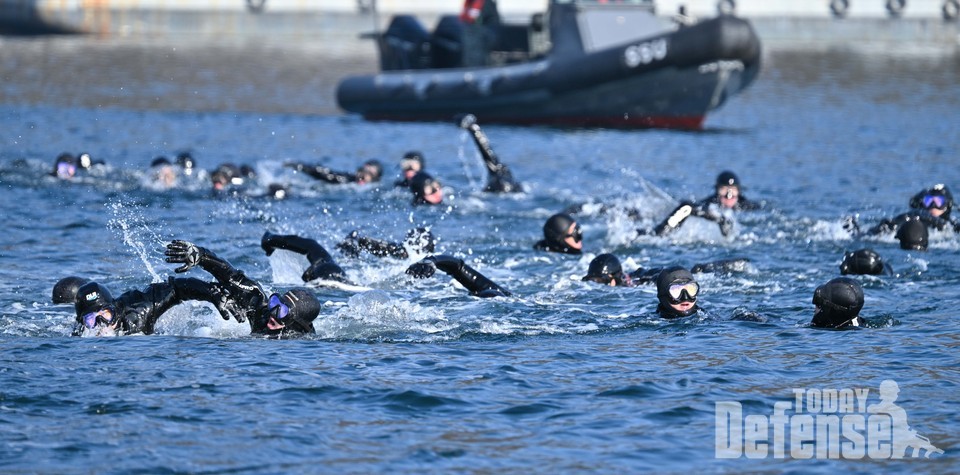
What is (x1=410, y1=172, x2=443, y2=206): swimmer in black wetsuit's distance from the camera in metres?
19.6

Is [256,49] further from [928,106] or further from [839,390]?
[839,390]

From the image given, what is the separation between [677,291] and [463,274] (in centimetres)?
223

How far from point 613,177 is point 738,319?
11.3 m

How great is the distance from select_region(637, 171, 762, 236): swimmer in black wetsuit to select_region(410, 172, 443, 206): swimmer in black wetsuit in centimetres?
308

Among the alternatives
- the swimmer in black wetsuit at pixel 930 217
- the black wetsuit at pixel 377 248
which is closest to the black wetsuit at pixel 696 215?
the swimmer in black wetsuit at pixel 930 217

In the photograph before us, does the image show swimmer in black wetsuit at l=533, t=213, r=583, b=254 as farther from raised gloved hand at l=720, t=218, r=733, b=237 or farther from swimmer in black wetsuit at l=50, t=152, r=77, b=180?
swimmer in black wetsuit at l=50, t=152, r=77, b=180

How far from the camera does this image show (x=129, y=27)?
4959cm

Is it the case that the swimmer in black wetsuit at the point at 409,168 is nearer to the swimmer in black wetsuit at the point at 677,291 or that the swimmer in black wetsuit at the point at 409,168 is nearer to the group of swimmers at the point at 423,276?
the group of swimmers at the point at 423,276

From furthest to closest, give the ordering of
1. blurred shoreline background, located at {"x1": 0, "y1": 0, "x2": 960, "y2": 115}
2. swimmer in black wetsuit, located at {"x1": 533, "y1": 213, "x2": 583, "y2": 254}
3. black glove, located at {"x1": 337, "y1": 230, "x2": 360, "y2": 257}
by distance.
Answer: blurred shoreline background, located at {"x1": 0, "y1": 0, "x2": 960, "y2": 115} → swimmer in black wetsuit, located at {"x1": 533, "y1": 213, "x2": 583, "y2": 254} → black glove, located at {"x1": 337, "y1": 230, "x2": 360, "y2": 257}

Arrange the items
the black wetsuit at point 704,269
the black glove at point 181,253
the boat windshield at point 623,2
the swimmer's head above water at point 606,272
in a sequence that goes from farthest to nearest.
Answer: the boat windshield at point 623,2 → the black wetsuit at point 704,269 → the swimmer's head above water at point 606,272 → the black glove at point 181,253

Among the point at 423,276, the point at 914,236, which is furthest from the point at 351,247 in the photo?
the point at 914,236

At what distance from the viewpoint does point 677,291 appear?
13109mm

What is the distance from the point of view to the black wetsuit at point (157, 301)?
1239 cm

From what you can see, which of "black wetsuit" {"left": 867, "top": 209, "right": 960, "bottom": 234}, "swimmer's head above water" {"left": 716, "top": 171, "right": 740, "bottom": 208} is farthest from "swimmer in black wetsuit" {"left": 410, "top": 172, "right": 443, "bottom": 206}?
"black wetsuit" {"left": 867, "top": 209, "right": 960, "bottom": 234}
